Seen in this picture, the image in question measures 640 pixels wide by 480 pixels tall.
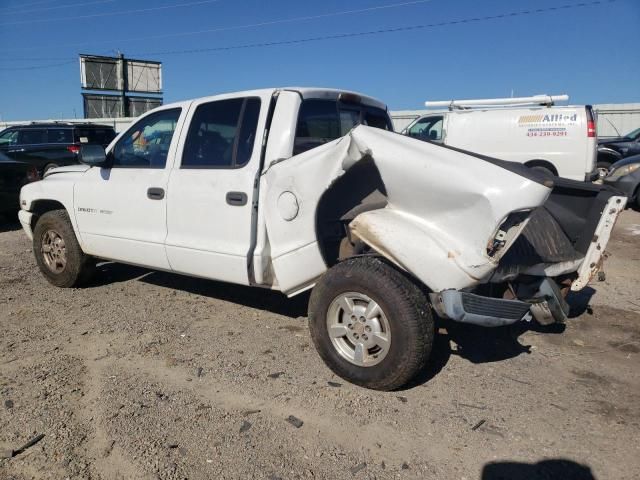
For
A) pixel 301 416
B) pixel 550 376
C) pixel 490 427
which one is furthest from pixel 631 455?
pixel 301 416

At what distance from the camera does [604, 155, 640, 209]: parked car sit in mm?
11055

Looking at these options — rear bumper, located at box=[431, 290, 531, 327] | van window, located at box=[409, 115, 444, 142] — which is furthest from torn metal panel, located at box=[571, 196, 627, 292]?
van window, located at box=[409, 115, 444, 142]

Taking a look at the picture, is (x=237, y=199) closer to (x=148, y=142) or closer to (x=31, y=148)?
(x=148, y=142)

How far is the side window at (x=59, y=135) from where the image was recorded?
557 inches

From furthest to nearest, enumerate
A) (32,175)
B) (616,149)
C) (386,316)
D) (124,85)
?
(124,85)
(616,149)
(32,175)
(386,316)

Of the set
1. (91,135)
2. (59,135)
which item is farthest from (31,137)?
(91,135)

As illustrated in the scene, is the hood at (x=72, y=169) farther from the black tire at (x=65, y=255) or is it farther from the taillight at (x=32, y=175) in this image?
the taillight at (x=32, y=175)

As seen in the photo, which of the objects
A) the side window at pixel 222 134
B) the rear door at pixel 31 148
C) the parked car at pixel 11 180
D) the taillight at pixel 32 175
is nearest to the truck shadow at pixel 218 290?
the side window at pixel 222 134

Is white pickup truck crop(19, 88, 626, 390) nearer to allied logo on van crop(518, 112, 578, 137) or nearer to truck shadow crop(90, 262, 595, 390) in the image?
truck shadow crop(90, 262, 595, 390)

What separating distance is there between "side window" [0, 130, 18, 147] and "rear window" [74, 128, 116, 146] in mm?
1510

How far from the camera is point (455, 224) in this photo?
3.03 meters

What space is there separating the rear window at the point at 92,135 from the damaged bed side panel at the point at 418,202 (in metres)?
12.4

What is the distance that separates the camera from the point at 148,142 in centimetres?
484

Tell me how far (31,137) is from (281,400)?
13.7 m
